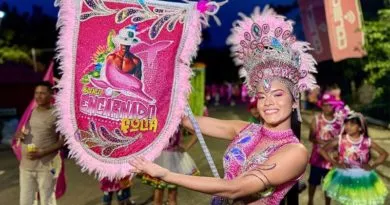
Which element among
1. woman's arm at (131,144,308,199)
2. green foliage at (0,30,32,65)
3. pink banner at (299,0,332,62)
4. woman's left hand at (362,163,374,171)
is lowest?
woman's left hand at (362,163,374,171)

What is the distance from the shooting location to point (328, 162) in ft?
20.9

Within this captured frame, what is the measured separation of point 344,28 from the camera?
1243cm

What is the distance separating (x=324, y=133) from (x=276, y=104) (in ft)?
13.9

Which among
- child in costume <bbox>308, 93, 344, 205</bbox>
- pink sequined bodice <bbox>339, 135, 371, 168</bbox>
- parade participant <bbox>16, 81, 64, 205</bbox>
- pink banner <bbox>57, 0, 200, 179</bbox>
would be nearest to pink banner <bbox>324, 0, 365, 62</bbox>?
child in costume <bbox>308, 93, 344, 205</bbox>

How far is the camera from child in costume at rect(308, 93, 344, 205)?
257 inches

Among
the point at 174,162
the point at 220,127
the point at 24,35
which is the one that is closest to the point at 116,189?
the point at 174,162

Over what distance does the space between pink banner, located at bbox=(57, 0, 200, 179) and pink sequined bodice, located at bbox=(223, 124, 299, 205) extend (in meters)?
0.38

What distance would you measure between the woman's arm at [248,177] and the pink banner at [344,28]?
1032 cm

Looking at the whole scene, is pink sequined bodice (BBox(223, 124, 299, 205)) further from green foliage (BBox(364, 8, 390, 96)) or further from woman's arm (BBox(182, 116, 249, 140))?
green foliage (BBox(364, 8, 390, 96))

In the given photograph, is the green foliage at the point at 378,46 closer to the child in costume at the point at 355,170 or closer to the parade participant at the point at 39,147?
the child in costume at the point at 355,170

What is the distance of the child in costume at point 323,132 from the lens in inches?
257

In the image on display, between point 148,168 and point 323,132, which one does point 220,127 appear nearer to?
point 148,168

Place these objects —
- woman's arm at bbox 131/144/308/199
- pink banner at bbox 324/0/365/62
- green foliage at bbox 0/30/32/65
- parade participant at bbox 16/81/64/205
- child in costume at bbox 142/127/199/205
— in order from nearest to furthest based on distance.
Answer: woman's arm at bbox 131/144/308/199 → parade participant at bbox 16/81/64/205 → child in costume at bbox 142/127/199/205 → pink banner at bbox 324/0/365/62 → green foliage at bbox 0/30/32/65

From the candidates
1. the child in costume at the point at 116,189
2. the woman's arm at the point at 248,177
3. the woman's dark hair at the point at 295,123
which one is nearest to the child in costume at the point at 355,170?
the child in costume at the point at 116,189
